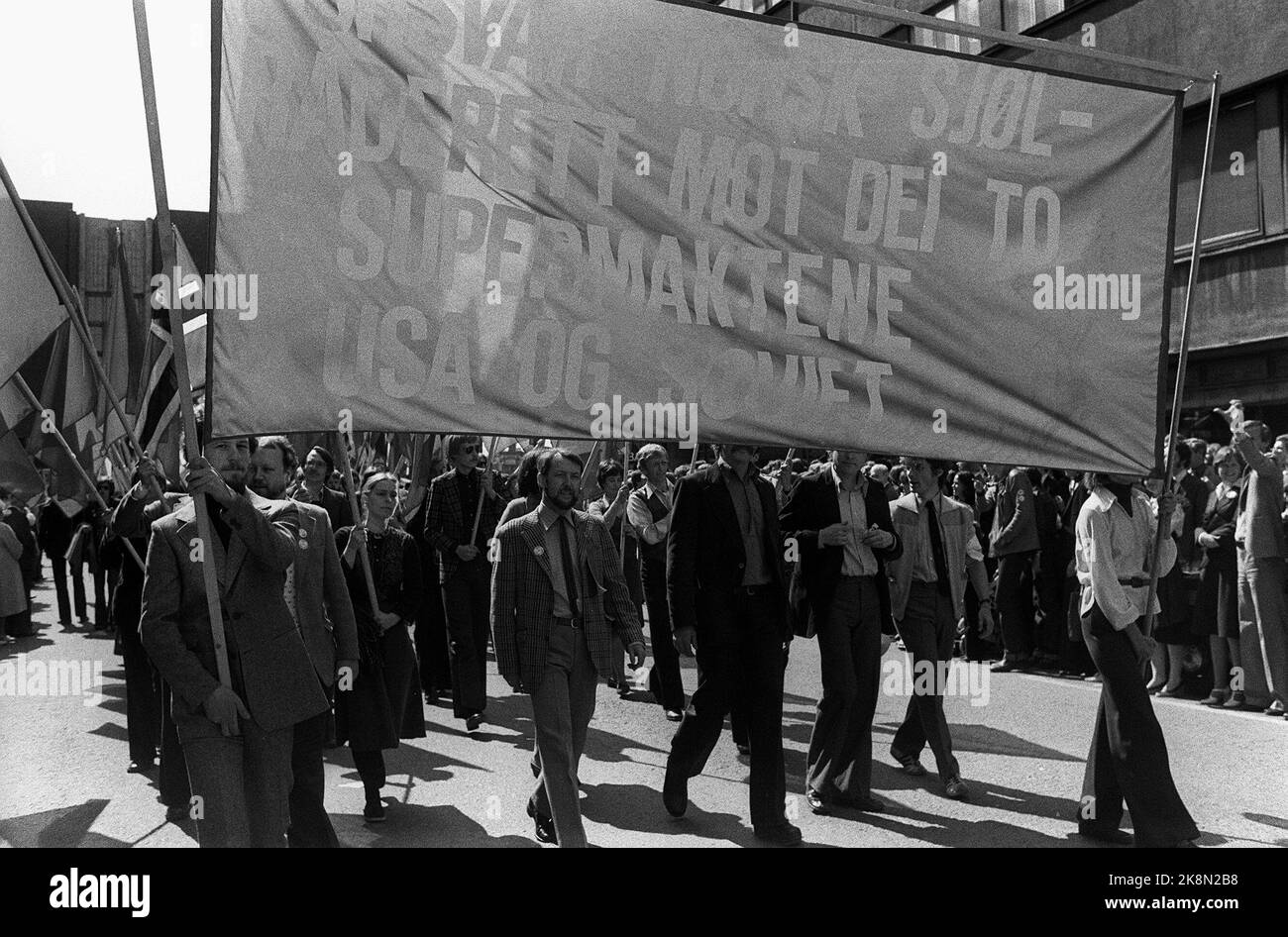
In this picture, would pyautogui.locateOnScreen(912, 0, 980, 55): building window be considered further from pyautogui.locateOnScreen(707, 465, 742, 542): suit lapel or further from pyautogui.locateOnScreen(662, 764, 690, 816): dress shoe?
pyautogui.locateOnScreen(662, 764, 690, 816): dress shoe

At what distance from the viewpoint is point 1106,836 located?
6.71 meters

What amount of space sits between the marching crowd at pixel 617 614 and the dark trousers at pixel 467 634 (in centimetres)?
2

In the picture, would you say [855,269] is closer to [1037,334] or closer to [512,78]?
[1037,334]

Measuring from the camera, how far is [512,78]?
18.3 feet

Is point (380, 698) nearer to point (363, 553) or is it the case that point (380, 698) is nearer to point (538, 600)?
point (363, 553)

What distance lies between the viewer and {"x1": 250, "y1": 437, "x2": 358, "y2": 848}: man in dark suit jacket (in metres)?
5.66

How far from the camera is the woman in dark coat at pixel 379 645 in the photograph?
7.42 metres

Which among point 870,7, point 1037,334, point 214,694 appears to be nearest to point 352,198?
point 214,694

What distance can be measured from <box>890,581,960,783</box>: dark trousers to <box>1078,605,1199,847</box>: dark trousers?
1229 mm

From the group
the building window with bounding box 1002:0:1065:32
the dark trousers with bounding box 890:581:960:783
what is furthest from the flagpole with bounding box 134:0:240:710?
the building window with bounding box 1002:0:1065:32

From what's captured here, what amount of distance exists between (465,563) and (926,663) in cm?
377

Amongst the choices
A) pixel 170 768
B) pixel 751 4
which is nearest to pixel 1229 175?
pixel 751 4

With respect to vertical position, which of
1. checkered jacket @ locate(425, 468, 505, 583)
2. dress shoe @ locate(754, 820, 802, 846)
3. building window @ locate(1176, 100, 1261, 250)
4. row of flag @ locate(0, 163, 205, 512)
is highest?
building window @ locate(1176, 100, 1261, 250)
